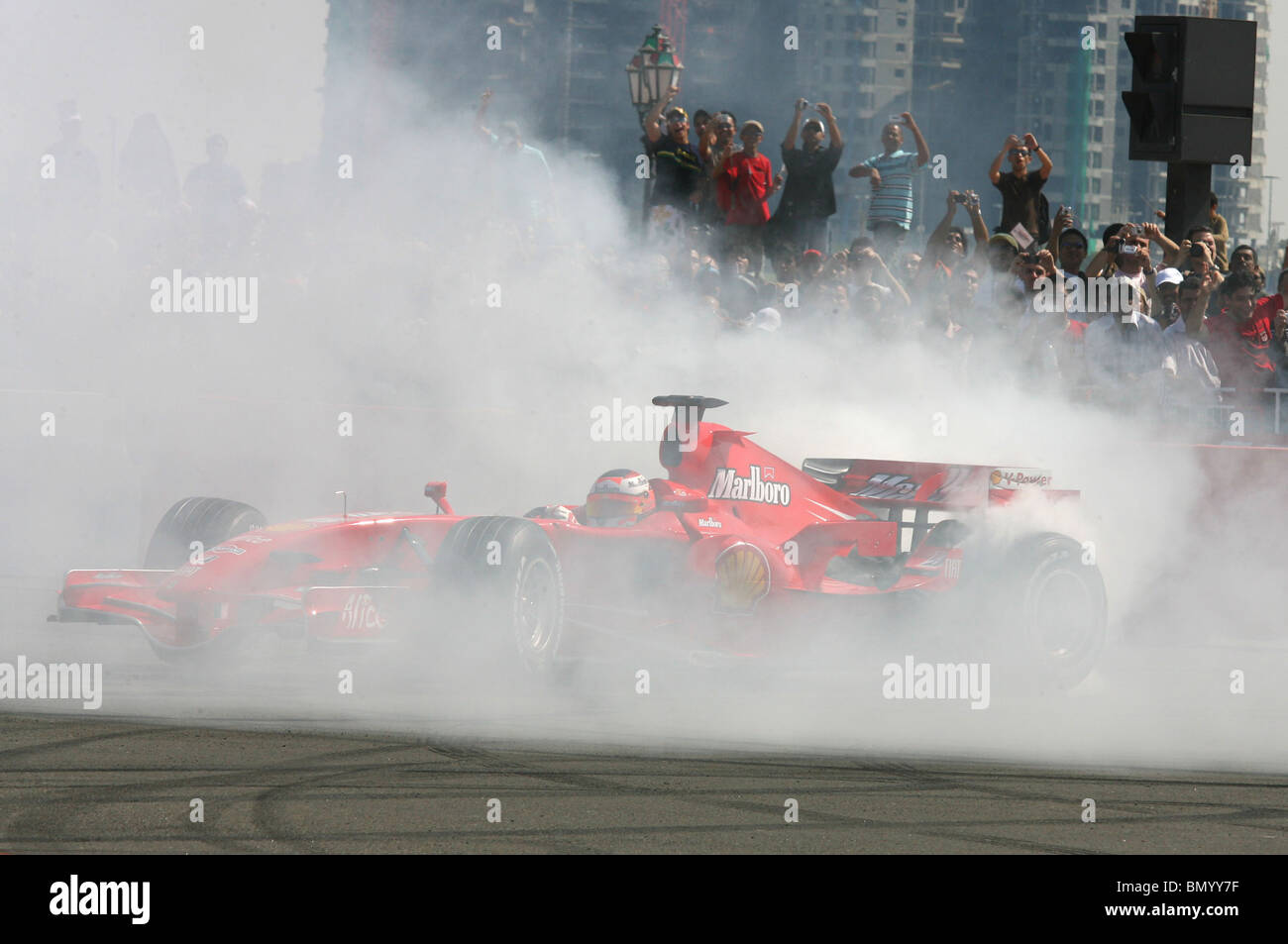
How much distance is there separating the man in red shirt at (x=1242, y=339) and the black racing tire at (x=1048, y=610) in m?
3.97

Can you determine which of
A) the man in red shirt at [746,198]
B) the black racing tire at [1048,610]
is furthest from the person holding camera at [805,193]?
the black racing tire at [1048,610]

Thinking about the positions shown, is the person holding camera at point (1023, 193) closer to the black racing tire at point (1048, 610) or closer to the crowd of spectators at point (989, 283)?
the crowd of spectators at point (989, 283)

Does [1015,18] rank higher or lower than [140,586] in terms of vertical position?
higher

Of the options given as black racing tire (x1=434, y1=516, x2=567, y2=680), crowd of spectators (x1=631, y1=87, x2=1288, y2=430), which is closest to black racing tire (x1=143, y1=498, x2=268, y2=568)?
black racing tire (x1=434, y1=516, x2=567, y2=680)

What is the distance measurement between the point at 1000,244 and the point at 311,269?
5.20m

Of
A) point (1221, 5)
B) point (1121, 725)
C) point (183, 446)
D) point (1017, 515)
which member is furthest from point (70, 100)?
point (1221, 5)

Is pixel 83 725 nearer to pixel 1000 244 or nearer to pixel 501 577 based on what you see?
pixel 501 577

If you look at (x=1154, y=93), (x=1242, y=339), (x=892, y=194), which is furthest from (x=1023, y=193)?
(x=1242, y=339)

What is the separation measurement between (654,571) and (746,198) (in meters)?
6.04

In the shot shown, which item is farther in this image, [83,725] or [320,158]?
[320,158]

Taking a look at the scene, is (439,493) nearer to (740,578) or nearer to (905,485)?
(740,578)

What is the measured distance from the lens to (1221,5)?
12062 centimetres
